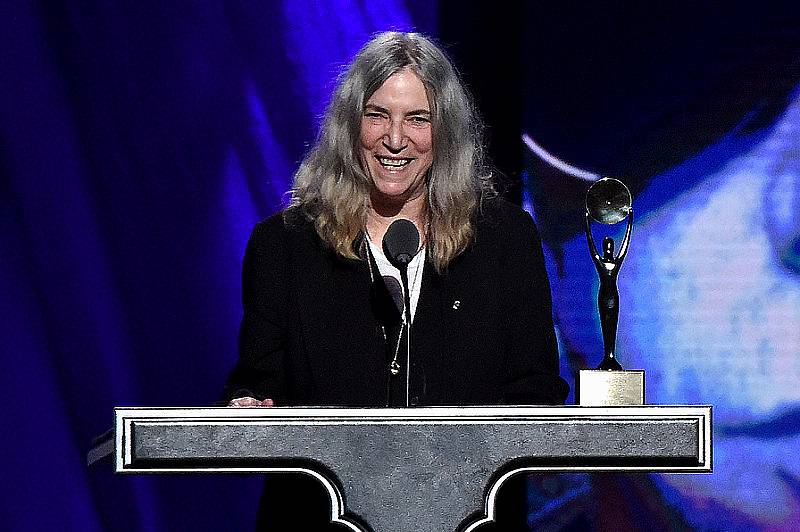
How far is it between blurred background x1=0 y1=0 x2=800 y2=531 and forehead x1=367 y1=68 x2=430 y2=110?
0.96 m

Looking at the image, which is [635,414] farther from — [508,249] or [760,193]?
[760,193]

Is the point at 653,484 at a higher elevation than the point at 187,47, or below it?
below

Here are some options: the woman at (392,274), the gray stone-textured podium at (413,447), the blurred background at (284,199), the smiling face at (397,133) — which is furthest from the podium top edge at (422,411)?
the blurred background at (284,199)

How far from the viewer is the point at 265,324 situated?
2.22 meters

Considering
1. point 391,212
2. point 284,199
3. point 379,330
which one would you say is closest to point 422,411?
point 379,330

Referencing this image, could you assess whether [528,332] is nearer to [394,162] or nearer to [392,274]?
[392,274]

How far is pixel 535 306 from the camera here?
7.37ft

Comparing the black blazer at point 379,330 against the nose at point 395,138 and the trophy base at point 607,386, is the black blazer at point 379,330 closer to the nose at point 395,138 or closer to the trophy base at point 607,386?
the nose at point 395,138

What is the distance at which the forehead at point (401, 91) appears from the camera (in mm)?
2256

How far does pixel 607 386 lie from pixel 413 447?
34 centimetres

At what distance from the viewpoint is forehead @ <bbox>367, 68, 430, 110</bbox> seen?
2256 millimetres

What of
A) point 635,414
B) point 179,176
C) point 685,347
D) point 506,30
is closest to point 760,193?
point 685,347

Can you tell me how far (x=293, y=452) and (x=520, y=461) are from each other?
28cm

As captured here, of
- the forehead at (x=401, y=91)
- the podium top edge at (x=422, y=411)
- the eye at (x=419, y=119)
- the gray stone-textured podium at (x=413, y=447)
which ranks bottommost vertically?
the gray stone-textured podium at (x=413, y=447)
